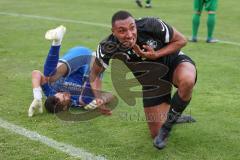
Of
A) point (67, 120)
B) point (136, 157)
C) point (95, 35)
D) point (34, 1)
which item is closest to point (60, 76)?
point (67, 120)

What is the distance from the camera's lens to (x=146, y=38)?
4.40m

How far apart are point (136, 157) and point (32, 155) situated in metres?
0.91

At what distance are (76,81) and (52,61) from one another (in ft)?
1.30

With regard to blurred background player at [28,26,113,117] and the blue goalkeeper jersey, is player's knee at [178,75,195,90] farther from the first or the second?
the blue goalkeeper jersey

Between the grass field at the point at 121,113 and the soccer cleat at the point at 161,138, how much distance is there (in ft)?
0.20

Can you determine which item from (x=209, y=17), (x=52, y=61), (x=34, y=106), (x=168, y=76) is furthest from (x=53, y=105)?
(x=209, y=17)

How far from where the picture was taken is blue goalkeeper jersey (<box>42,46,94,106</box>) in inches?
221

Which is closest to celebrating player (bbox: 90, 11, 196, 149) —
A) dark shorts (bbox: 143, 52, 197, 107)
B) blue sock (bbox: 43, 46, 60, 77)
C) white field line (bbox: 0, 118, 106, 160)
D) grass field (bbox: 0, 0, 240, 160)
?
dark shorts (bbox: 143, 52, 197, 107)

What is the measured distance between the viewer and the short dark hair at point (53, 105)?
5.34 metres

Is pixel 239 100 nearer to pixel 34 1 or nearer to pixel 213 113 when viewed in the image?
pixel 213 113

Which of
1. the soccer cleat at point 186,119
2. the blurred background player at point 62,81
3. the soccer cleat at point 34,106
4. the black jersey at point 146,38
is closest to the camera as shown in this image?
the black jersey at point 146,38

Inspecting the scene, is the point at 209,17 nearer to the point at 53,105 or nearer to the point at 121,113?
the point at 121,113

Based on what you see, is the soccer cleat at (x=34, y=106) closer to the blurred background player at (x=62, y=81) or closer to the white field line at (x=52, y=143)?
the blurred background player at (x=62, y=81)

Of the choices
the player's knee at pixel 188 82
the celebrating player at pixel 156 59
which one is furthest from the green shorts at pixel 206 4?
the player's knee at pixel 188 82
